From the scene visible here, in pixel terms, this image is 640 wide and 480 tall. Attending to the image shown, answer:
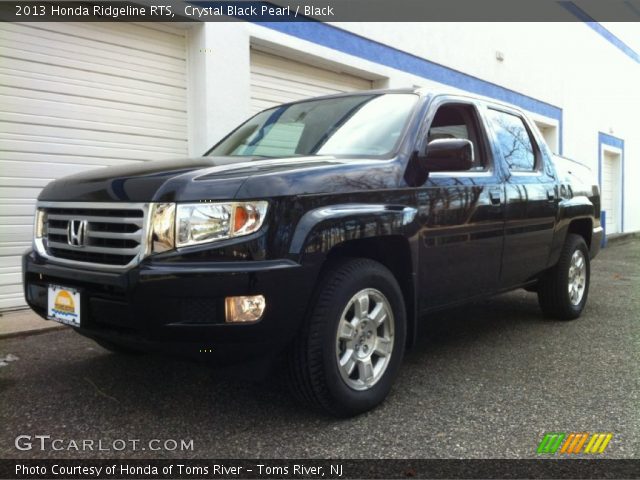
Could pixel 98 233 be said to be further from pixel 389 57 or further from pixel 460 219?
pixel 389 57

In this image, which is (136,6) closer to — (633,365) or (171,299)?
(171,299)

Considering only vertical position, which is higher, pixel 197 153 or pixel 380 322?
pixel 197 153

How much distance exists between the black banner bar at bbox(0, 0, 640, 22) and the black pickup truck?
2.74 m

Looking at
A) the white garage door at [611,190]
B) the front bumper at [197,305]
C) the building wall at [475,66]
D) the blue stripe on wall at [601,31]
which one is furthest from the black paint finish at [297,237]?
the white garage door at [611,190]

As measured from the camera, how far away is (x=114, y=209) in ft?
8.83

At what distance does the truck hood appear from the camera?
256 centimetres

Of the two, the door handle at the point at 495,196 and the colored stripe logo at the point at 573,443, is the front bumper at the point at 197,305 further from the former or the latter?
the door handle at the point at 495,196

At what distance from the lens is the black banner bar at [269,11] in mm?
5539

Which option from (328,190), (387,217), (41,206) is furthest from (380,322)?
(41,206)

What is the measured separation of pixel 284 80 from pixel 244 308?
579 centimetres

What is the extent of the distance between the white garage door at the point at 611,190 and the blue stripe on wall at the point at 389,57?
18.8ft

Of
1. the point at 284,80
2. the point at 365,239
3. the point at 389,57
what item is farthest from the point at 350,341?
the point at 389,57

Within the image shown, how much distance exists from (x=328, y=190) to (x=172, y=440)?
1.36 meters

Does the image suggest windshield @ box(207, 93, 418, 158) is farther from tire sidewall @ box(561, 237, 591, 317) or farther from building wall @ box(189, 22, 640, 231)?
building wall @ box(189, 22, 640, 231)
